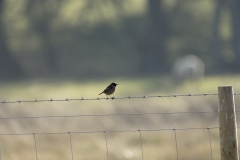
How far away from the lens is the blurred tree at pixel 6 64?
23984 mm

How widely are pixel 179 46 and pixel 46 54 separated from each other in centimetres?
616

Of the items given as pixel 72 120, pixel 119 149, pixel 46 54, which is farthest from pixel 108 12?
pixel 119 149

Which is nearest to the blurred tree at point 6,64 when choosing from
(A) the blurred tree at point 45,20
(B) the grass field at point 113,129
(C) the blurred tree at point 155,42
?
(A) the blurred tree at point 45,20

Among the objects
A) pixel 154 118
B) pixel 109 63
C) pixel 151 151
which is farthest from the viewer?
pixel 109 63

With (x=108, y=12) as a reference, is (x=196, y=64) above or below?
below

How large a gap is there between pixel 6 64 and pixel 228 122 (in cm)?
2161

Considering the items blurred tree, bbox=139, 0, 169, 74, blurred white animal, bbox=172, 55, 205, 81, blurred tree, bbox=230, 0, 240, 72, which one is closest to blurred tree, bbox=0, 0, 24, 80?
blurred tree, bbox=139, 0, 169, 74

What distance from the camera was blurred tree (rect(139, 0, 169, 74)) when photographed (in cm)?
2552

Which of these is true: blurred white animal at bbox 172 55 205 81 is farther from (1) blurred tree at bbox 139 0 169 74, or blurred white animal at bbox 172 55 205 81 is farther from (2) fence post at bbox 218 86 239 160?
(2) fence post at bbox 218 86 239 160

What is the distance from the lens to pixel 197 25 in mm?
27609

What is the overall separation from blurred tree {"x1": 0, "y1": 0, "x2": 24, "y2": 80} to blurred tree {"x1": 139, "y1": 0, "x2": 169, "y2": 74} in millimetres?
5402

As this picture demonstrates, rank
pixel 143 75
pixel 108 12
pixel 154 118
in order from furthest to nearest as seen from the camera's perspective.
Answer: pixel 108 12 < pixel 143 75 < pixel 154 118

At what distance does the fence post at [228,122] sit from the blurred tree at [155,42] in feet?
68.0

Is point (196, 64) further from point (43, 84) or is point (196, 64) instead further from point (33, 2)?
point (33, 2)
